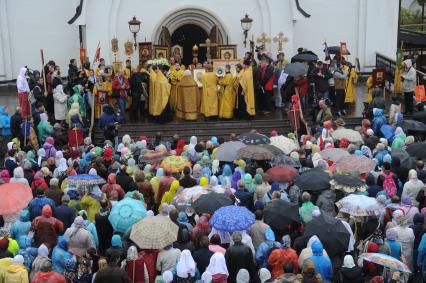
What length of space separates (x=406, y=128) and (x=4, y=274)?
10410 mm

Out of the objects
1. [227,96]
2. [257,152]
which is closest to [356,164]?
[257,152]

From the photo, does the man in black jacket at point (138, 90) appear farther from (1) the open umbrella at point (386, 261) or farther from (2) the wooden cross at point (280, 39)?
(1) the open umbrella at point (386, 261)

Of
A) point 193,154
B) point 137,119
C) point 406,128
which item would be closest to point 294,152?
point 193,154

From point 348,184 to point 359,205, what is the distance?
2.65 feet

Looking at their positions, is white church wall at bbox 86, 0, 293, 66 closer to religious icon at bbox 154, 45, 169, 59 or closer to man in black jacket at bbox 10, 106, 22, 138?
religious icon at bbox 154, 45, 169, 59

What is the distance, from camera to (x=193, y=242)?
38.6 feet

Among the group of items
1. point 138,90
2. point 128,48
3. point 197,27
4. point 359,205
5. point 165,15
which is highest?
point 165,15

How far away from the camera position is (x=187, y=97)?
20922mm

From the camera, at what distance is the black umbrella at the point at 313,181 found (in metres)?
13.4

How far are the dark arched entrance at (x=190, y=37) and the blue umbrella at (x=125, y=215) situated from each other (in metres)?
14.7

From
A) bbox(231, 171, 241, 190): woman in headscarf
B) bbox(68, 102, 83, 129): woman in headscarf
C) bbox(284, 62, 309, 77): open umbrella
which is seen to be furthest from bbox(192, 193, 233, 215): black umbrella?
bbox(284, 62, 309, 77): open umbrella

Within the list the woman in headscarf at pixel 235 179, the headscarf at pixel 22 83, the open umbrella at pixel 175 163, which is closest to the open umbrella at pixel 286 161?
the woman in headscarf at pixel 235 179

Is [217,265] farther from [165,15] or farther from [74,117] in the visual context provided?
[165,15]

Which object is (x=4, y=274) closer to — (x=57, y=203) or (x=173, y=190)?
(x=57, y=203)
